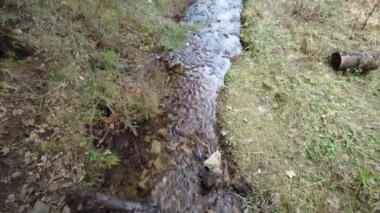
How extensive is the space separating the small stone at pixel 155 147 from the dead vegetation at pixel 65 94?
0.37 meters

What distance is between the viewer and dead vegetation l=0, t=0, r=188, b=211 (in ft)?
10.2

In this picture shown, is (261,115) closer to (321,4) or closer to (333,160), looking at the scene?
(333,160)

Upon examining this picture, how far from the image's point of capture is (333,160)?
3.55m

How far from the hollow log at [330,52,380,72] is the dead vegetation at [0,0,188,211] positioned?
282cm

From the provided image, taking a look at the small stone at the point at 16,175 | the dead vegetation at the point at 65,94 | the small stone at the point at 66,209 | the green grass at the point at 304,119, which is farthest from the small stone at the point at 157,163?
the small stone at the point at 16,175

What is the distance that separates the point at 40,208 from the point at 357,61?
4.67 metres

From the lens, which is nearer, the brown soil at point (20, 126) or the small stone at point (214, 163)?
the brown soil at point (20, 126)

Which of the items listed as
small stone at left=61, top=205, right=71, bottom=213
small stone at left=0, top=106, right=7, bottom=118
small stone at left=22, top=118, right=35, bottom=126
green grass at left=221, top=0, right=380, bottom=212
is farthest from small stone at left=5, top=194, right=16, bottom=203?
green grass at left=221, top=0, right=380, bottom=212

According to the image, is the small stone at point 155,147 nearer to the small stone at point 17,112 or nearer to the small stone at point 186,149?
the small stone at point 186,149

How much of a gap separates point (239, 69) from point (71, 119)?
282cm

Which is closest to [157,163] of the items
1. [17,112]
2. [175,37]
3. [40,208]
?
[40,208]

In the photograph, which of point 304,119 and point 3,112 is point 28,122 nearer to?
point 3,112

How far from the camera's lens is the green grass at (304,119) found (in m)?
3.33

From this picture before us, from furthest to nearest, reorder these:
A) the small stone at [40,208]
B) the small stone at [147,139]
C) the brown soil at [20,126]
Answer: the small stone at [147,139] < the brown soil at [20,126] < the small stone at [40,208]
